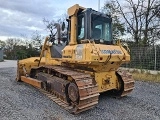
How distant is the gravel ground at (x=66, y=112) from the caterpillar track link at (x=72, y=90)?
0.18 metres

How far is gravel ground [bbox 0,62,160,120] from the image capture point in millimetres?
4980

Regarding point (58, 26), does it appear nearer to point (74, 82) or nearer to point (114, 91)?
point (74, 82)

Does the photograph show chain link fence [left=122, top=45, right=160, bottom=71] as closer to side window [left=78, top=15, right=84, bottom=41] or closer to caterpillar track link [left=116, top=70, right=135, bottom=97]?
caterpillar track link [left=116, top=70, right=135, bottom=97]

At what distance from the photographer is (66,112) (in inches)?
209

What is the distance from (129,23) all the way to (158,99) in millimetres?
14488

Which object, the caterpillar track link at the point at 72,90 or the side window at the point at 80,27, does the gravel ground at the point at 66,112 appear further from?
the side window at the point at 80,27

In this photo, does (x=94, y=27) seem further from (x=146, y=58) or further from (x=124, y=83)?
(x=146, y=58)

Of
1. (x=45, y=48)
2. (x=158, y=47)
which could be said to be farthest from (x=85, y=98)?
(x=158, y=47)

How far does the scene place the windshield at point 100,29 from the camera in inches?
237

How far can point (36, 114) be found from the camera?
5035mm

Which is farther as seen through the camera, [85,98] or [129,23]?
[129,23]

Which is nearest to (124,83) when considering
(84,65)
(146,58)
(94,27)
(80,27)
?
(84,65)

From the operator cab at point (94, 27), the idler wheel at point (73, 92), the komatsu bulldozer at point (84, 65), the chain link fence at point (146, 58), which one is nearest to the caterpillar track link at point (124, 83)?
the komatsu bulldozer at point (84, 65)

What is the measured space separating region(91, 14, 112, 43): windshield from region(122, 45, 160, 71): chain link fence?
22.1 feet
